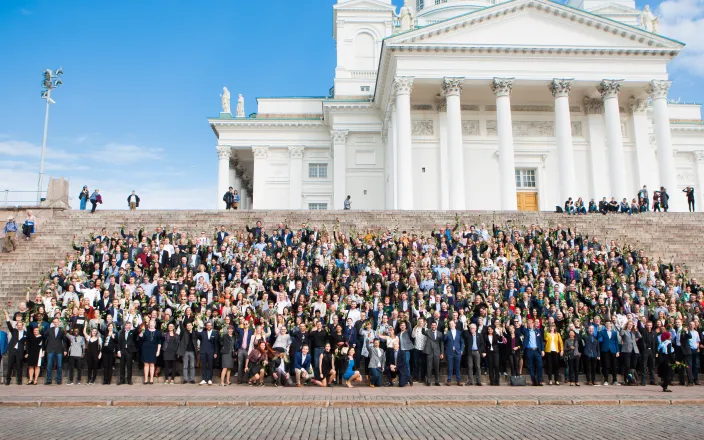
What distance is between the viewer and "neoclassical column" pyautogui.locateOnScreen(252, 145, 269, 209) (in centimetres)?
4444

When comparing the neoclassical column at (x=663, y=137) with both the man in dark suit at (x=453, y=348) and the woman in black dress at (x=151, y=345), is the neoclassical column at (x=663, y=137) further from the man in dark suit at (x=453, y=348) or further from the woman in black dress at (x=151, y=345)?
the woman in black dress at (x=151, y=345)

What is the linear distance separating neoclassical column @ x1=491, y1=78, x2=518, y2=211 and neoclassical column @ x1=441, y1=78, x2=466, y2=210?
216 cm

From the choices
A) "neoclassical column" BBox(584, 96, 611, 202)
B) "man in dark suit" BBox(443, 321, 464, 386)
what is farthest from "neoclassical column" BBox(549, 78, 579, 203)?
"man in dark suit" BBox(443, 321, 464, 386)

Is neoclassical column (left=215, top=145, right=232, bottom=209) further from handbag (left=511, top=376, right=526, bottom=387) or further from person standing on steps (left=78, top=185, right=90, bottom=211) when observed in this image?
handbag (left=511, top=376, right=526, bottom=387)

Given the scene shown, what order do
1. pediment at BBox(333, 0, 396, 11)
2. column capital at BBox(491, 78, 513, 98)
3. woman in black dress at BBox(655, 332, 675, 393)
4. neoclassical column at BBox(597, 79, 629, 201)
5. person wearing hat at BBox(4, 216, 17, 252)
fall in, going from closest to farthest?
woman in black dress at BBox(655, 332, 675, 393), person wearing hat at BBox(4, 216, 17, 252), neoclassical column at BBox(597, 79, 629, 201), column capital at BBox(491, 78, 513, 98), pediment at BBox(333, 0, 396, 11)

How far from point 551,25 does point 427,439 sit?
32971mm

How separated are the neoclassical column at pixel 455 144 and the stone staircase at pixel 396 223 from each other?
7343 millimetres

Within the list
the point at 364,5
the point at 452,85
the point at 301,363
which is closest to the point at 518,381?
the point at 301,363

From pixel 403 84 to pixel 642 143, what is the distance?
630 inches

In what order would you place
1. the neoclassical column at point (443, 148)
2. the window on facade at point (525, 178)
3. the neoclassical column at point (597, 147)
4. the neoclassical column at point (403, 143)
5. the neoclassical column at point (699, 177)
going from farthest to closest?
the neoclassical column at point (699, 177), the window on facade at point (525, 178), the neoclassical column at point (597, 147), the neoclassical column at point (443, 148), the neoclassical column at point (403, 143)

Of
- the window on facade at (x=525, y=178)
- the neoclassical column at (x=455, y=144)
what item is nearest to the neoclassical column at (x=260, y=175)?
the neoclassical column at (x=455, y=144)

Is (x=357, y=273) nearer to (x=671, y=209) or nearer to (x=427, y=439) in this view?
(x=427, y=439)

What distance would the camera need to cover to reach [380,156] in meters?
42.9

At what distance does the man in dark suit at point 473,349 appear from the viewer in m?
13.7
